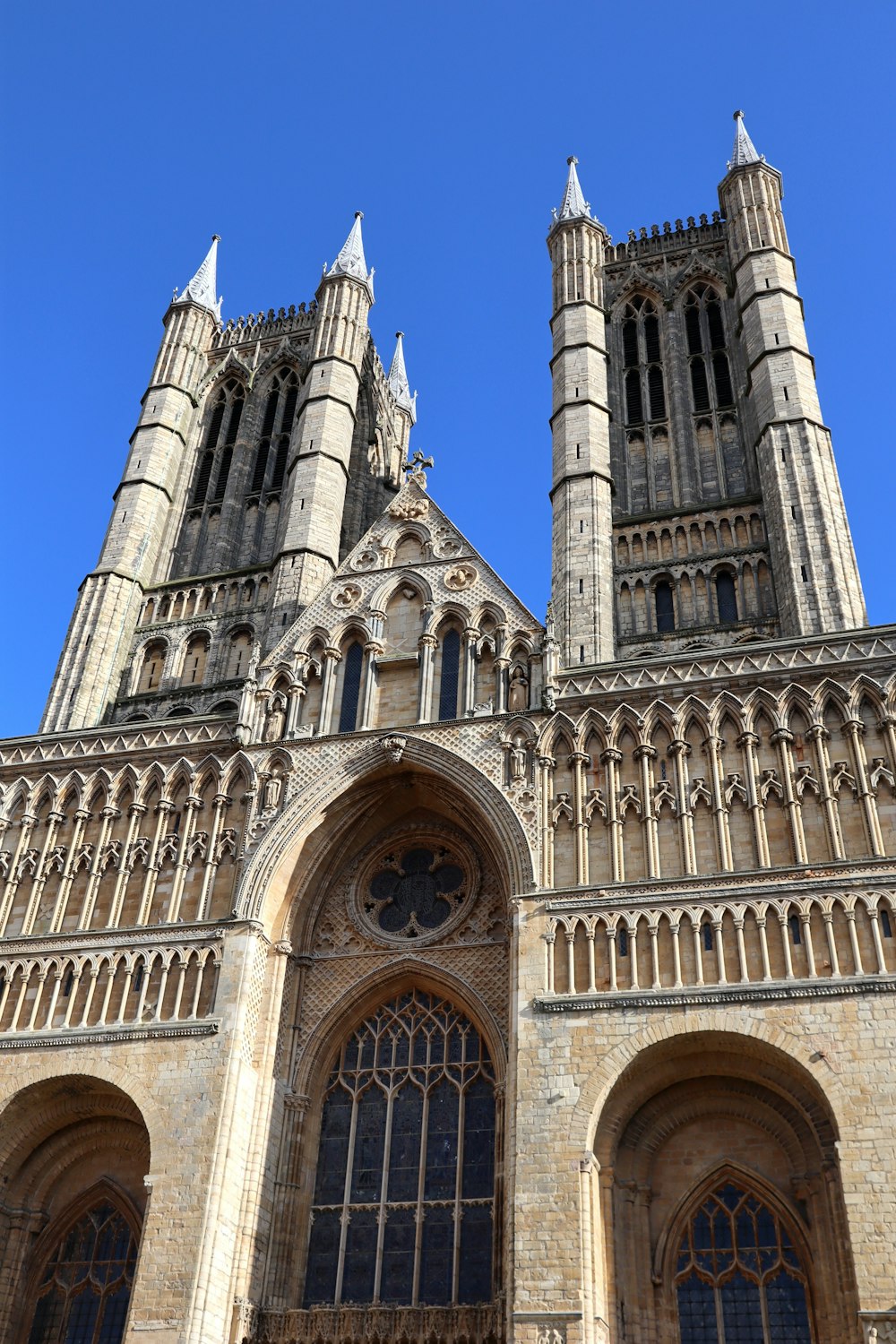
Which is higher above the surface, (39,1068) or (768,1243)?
(39,1068)

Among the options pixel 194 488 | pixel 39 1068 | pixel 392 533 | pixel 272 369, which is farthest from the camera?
pixel 272 369

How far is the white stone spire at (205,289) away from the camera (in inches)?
1539

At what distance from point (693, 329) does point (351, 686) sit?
18254 millimetres

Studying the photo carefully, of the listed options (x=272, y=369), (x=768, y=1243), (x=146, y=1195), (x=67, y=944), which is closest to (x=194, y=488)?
(x=272, y=369)

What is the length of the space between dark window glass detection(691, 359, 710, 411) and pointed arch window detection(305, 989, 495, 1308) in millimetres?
19004

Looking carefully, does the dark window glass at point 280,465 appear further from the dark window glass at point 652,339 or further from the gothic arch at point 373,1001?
the gothic arch at point 373,1001

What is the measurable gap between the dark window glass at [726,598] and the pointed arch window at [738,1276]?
46.5ft

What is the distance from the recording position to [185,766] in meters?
21.3

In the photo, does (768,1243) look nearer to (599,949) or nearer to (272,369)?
(599,949)

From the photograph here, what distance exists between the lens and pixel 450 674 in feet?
69.6

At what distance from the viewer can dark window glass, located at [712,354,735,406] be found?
32.4 metres

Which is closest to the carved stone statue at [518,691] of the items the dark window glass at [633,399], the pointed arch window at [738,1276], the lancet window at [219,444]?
the pointed arch window at [738,1276]

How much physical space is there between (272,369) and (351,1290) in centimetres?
2697

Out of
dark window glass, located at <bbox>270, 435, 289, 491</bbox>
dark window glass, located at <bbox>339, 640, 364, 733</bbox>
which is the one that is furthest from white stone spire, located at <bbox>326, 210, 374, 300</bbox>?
dark window glass, located at <bbox>339, 640, 364, 733</bbox>
